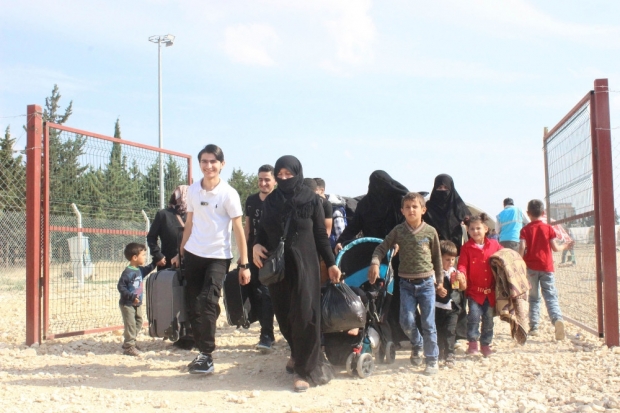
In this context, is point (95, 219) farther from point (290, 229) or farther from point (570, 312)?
point (570, 312)

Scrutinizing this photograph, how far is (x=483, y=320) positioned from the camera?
6.21 meters

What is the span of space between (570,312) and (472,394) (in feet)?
13.4

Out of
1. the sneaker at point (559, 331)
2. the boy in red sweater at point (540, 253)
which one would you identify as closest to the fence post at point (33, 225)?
the boy in red sweater at point (540, 253)

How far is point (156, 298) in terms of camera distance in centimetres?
613

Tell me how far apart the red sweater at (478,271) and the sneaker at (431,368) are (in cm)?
96

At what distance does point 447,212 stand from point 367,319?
1.62m

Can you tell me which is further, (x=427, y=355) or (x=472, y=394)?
(x=427, y=355)

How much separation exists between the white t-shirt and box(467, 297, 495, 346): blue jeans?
245 cm

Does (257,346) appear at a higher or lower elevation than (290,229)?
lower

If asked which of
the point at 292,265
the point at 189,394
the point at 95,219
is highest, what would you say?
the point at 95,219

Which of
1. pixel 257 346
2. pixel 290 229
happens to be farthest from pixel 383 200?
pixel 257 346

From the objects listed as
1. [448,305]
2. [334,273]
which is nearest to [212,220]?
[334,273]

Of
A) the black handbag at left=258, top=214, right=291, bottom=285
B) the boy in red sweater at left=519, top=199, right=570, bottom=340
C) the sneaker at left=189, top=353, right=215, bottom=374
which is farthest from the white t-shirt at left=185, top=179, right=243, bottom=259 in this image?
the boy in red sweater at left=519, top=199, right=570, bottom=340

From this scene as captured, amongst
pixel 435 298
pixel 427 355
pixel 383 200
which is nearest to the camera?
pixel 427 355
